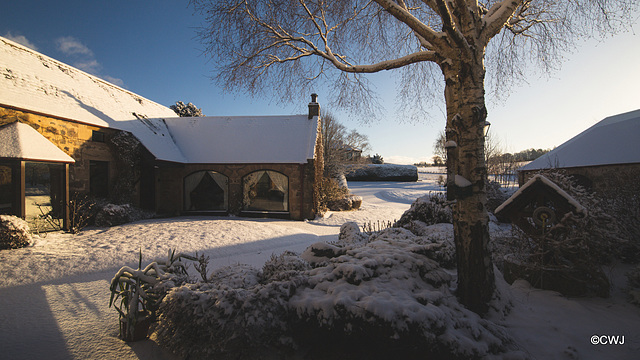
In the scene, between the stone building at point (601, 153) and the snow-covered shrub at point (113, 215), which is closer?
the snow-covered shrub at point (113, 215)

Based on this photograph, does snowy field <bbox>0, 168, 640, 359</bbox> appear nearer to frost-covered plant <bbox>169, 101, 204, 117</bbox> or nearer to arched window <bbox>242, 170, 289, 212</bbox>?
arched window <bbox>242, 170, 289, 212</bbox>

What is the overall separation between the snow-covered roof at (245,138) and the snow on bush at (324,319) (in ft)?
33.6

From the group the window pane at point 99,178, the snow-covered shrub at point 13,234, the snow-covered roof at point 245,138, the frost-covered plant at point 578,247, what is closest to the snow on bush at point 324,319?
the frost-covered plant at point 578,247

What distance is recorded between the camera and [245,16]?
4.96 meters

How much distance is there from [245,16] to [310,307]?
5219mm

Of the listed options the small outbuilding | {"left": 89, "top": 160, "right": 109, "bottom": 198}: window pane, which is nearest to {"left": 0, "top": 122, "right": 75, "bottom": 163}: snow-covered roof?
{"left": 89, "top": 160, "right": 109, "bottom": 198}: window pane

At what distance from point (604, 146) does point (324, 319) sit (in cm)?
1520

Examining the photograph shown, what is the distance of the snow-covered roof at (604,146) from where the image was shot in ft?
33.2

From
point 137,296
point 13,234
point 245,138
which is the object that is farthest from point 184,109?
point 137,296

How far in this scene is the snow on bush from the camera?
244cm

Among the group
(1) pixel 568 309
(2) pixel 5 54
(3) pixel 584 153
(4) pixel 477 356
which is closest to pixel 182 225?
(2) pixel 5 54

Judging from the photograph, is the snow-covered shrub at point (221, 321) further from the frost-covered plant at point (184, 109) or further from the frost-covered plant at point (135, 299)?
the frost-covered plant at point (184, 109)

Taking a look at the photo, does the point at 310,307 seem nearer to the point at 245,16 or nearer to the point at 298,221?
the point at 245,16

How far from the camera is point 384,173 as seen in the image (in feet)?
115
